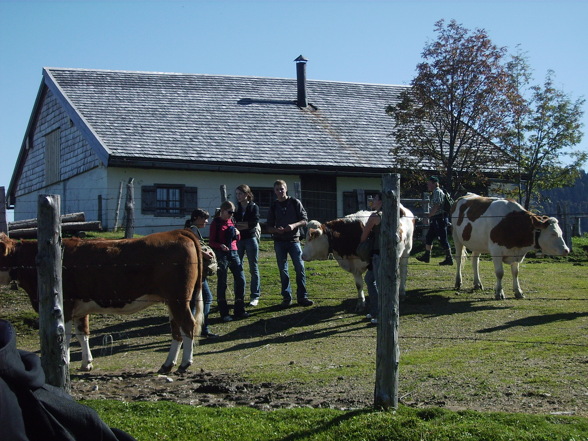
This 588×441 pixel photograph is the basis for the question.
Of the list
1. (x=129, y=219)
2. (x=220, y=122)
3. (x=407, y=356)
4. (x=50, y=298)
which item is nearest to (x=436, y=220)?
(x=129, y=219)

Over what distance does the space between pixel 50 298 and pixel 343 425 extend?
265 centimetres

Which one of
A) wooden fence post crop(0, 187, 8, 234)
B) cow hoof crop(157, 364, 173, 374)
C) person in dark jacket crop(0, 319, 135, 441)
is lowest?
cow hoof crop(157, 364, 173, 374)

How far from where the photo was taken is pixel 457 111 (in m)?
23.3

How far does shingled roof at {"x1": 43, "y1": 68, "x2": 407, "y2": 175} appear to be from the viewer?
25.8 metres

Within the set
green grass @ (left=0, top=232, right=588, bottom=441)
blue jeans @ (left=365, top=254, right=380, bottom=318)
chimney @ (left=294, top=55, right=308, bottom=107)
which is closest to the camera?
green grass @ (left=0, top=232, right=588, bottom=441)

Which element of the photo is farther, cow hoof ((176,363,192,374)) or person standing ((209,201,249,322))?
person standing ((209,201,249,322))

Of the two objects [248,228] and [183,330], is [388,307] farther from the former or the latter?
[248,228]

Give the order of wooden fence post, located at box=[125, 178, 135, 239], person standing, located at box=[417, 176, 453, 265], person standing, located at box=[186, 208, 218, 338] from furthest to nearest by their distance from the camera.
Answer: wooden fence post, located at box=[125, 178, 135, 239] → person standing, located at box=[417, 176, 453, 265] → person standing, located at box=[186, 208, 218, 338]

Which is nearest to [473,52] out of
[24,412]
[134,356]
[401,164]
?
[401,164]

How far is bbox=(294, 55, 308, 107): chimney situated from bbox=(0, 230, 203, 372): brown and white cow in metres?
21.8

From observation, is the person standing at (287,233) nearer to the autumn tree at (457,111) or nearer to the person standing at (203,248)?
the person standing at (203,248)

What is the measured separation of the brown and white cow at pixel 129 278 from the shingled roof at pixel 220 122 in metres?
14.6

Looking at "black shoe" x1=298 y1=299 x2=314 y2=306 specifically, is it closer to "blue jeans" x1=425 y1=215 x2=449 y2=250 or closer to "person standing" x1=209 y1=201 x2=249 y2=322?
"person standing" x1=209 y1=201 x2=249 y2=322

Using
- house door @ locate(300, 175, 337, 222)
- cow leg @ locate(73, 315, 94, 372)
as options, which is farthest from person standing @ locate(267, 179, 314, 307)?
house door @ locate(300, 175, 337, 222)
